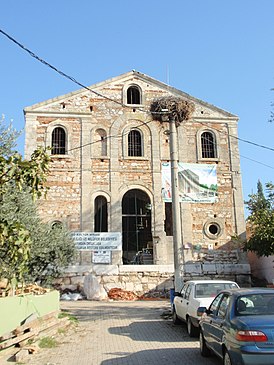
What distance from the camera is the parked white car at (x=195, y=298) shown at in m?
10.7

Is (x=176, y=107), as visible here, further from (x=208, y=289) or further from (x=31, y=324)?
(x=31, y=324)

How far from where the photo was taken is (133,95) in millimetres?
25859

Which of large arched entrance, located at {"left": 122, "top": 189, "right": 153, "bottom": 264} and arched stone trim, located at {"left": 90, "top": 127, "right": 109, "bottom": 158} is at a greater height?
arched stone trim, located at {"left": 90, "top": 127, "right": 109, "bottom": 158}

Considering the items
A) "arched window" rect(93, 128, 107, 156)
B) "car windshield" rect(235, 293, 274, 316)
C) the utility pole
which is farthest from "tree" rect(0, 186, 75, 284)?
"car windshield" rect(235, 293, 274, 316)

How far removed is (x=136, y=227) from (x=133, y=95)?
800 centimetres

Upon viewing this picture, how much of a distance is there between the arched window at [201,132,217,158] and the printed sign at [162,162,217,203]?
884 millimetres

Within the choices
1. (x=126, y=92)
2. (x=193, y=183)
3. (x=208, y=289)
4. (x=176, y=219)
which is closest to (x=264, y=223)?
(x=176, y=219)

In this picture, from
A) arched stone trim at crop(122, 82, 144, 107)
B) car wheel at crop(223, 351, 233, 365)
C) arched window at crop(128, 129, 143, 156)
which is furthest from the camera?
arched stone trim at crop(122, 82, 144, 107)

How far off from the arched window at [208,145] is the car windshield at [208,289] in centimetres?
1428

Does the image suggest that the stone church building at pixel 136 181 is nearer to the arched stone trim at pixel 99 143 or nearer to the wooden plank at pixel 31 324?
the arched stone trim at pixel 99 143

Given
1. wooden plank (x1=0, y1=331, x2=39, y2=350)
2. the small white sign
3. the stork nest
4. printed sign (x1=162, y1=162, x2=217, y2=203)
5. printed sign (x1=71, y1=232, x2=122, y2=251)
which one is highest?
the stork nest

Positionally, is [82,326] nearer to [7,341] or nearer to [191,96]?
[7,341]

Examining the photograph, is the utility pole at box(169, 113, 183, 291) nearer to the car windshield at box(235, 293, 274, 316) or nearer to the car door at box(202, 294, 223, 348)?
the car door at box(202, 294, 223, 348)

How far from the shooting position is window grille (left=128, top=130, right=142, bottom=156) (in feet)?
81.6
